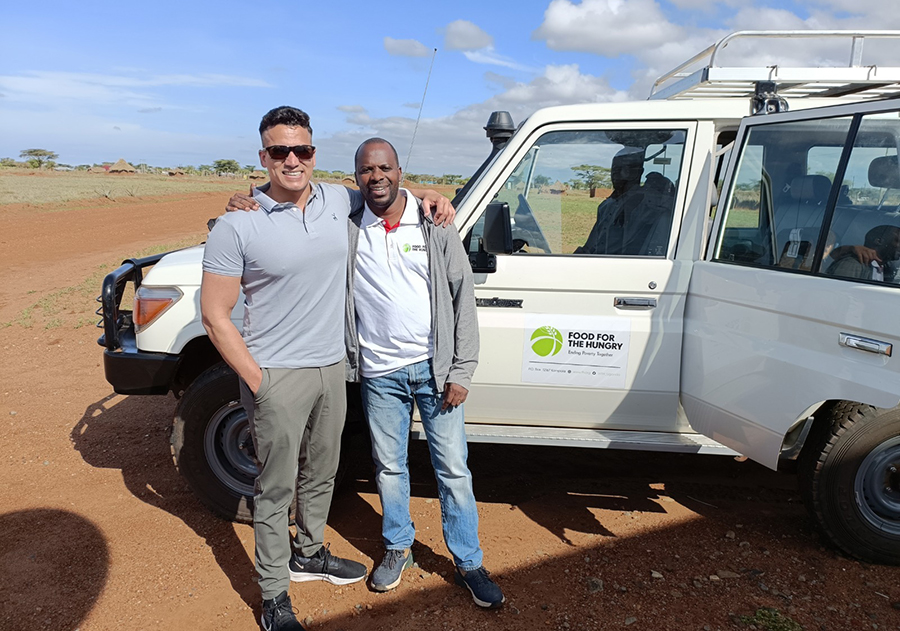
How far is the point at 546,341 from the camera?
3514 millimetres

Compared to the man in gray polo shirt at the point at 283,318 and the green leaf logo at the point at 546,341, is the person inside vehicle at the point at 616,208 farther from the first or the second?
the man in gray polo shirt at the point at 283,318

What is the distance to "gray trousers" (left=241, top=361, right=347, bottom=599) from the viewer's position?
2.80m

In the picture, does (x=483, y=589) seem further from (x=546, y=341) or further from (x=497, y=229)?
(x=497, y=229)

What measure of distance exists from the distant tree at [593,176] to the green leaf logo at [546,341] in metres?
0.77

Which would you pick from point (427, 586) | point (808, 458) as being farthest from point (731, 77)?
point (427, 586)

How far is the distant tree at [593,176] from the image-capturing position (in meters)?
3.56

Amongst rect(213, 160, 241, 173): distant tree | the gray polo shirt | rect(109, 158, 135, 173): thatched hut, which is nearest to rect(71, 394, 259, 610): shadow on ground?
the gray polo shirt

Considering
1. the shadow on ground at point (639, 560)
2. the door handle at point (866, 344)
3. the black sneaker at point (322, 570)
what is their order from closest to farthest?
the door handle at point (866, 344) → the shadow on ground at point (639, 560) → the black sneaker at point (322, 570)

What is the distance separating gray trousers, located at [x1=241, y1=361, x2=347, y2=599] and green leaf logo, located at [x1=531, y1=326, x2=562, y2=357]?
105 centimetres

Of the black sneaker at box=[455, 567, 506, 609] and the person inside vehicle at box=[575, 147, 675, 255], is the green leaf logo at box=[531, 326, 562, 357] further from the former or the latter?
the black sneaker at box=[455, 567, 506, 609]

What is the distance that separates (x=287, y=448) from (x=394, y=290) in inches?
31.6

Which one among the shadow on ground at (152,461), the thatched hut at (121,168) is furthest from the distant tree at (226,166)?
the shadow on ground at (152,461)

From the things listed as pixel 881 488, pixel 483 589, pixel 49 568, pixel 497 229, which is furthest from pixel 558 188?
pixel 49 568

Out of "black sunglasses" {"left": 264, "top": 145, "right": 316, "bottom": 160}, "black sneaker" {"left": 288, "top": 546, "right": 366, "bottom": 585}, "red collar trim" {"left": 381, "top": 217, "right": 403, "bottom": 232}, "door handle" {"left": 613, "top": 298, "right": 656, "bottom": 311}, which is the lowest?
"black sneaker" {"left": 288, "top": 546, "right": 366, "bottom": 585}
